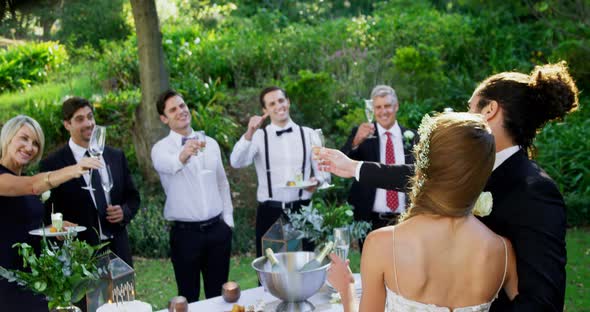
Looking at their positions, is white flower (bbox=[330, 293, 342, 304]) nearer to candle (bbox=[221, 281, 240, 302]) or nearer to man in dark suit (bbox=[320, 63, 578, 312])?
candle (bbox=[221, 281, 240, 302])

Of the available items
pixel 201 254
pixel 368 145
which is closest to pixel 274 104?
pixel 368 145

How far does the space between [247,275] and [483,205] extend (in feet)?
17.2

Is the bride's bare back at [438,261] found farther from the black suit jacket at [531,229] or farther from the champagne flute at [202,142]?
the champagne flute at [202,142]

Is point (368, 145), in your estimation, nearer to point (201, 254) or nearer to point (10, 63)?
point (201, 254)

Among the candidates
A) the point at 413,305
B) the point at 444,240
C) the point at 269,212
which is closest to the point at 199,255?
the point at 269,212

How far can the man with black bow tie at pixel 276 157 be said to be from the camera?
5.38 meters

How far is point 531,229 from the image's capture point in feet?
7.88

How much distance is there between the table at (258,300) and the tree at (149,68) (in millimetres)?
4978

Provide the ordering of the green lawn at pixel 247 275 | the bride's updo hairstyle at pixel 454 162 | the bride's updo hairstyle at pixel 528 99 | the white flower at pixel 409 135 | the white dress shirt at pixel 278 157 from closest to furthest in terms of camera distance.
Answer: the bride's updo hairstyle at pixel 454 162 < the bride's updo hairstyle at pixel 528 99 < the white flower at pixel 409 135 < the white dress shirt at pixel 278 157 < the green lawn at pixel 247 275

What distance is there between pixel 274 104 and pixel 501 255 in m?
3.34

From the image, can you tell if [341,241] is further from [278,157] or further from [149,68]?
[149,68]

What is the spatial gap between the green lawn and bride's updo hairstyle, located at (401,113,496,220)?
14.2 feet

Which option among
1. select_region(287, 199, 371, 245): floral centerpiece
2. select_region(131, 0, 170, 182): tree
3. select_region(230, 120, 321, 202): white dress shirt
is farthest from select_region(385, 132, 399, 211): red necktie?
select_region(131, 0, 170, 182): tree

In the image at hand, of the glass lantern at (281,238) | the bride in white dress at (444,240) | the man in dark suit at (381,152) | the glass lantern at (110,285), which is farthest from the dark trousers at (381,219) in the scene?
the bride in white dress at (444,240)
